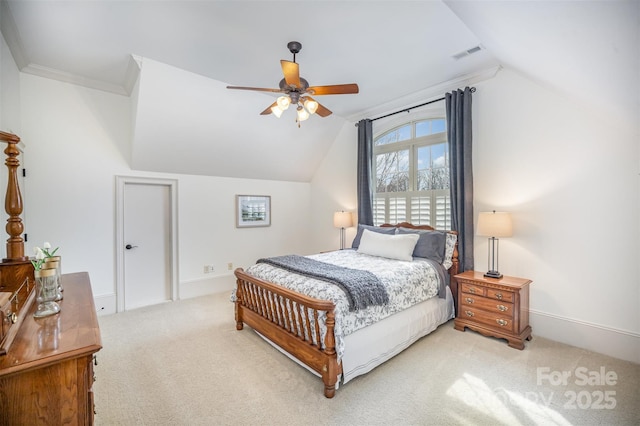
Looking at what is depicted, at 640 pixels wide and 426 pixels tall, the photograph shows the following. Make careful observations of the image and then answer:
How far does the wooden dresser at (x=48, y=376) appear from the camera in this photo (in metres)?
0.96

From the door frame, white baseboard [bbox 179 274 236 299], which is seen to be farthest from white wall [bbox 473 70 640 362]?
the door frame

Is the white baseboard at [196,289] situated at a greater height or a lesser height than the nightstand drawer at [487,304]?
lesser

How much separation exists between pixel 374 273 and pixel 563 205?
7.11 feet

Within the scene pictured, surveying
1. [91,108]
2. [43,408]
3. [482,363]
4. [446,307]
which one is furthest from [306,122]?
[43,408]

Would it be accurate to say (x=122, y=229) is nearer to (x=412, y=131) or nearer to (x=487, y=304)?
(x=412, y=131)

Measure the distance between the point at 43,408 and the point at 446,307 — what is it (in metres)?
3.60

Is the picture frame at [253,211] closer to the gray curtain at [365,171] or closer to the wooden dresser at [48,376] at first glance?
Result: the gray curtain at [365,171]

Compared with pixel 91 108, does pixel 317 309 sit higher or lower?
lower

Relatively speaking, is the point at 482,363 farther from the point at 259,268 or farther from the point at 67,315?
the point at 67,315

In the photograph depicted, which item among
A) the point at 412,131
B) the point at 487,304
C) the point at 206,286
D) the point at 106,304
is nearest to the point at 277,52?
the point at 412,131

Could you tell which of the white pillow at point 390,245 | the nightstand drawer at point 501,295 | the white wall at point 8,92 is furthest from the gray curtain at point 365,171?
the white wall at point 8,92

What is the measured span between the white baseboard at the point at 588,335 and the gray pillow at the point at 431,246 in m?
1.16

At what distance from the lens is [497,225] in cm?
311

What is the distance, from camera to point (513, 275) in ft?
11.2
